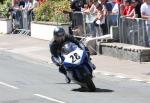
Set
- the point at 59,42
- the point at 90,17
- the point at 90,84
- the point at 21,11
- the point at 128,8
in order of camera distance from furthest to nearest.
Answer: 1. the point at 21,11
2. the point at 90,17
3. the point at 128,8
4. the point at 59,42
5. the point at 90,84

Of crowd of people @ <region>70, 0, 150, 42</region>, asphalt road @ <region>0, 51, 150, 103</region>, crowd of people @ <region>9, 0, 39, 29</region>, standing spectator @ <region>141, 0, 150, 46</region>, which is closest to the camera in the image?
asphalt road @ <region>0, 51, 150, 103</region>

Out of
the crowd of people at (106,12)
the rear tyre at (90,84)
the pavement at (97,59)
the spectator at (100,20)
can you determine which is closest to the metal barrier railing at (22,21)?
the pavement at (97,59)

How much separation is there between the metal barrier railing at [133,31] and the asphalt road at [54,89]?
133 inches

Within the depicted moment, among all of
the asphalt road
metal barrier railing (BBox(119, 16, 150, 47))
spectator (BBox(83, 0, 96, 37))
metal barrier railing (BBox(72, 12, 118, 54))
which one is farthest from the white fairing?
spectator (BBox(83, 0, 96, 37))

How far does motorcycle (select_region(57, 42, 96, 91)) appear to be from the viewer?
46.4 feet

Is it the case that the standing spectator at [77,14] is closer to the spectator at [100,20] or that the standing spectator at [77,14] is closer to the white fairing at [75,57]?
the spectator at [100,20]

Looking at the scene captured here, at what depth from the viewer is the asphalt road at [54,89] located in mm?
13188

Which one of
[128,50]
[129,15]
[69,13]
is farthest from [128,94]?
[69,13]

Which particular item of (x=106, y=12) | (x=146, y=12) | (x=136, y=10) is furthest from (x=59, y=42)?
(x=106, y=12)

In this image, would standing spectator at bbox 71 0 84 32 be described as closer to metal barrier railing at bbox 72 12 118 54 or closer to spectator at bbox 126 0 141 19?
metal barrier railing at bbox 72 12 118 54

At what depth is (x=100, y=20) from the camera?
23.0 meters

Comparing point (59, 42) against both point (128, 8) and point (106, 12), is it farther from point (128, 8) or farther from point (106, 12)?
point (106, 12)

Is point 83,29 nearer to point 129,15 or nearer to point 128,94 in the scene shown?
point 129,15

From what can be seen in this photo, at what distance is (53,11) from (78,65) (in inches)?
573
